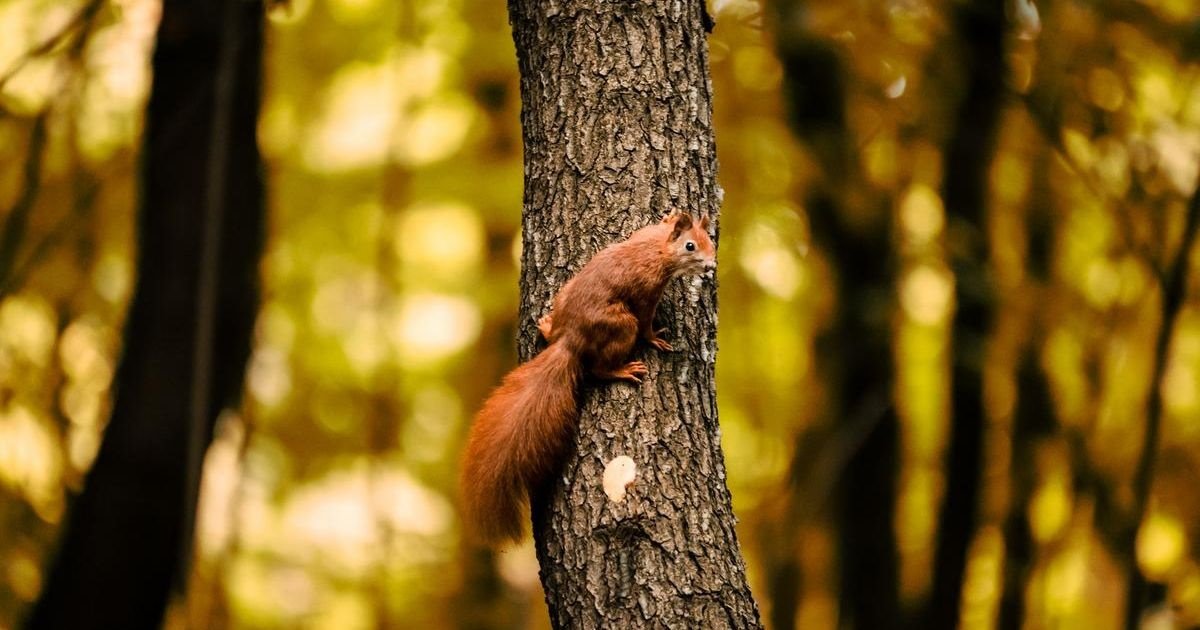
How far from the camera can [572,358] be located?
2084mm

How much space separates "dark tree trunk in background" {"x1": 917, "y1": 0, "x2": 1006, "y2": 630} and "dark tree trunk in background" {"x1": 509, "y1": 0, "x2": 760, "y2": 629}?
2.89 metres

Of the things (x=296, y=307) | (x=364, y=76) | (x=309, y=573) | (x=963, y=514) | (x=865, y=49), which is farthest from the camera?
(x=309, y=573)

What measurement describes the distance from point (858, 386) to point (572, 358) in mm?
3769

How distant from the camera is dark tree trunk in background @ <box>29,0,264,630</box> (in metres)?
4.40

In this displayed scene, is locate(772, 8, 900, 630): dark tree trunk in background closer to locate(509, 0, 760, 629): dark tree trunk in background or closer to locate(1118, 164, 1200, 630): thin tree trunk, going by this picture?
locate(1118, 164, 1200, 630): thin tree trunk

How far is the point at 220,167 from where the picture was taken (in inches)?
149

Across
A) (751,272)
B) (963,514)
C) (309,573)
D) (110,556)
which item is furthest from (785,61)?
(309,573)

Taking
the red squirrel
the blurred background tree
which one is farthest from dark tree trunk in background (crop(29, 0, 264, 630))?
the red squirrel

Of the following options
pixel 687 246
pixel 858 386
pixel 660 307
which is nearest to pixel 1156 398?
pixel 858 386

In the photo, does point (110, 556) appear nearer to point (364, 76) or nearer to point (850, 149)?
point (364, 76)

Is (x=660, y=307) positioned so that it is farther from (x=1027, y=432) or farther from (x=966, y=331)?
(x=1027, y=432)

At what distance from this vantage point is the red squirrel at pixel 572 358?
206 cm

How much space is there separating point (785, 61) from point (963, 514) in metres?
2.49

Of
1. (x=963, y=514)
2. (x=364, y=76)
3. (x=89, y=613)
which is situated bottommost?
(x=89, y=613)
